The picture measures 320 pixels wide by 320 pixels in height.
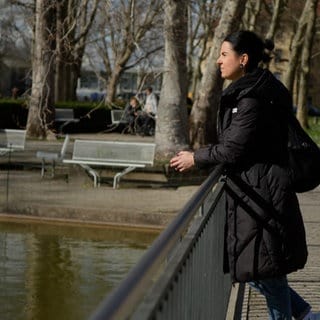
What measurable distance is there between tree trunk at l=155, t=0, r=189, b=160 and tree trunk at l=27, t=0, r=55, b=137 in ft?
10.1

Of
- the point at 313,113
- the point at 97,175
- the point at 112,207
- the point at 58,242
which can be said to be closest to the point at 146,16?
the point at 97,175

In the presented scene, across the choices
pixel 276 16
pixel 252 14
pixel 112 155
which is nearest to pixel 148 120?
pixel 276 16

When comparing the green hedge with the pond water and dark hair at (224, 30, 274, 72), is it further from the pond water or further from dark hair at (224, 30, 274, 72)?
dark hair at (224, 30, 274, 72)

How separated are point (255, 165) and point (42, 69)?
23.4m

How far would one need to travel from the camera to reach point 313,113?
102 meters

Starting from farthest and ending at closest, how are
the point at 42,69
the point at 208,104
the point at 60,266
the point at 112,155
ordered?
the point at 42,69 → the point at 208,104 → the point at 112,155 → the point at 60,266

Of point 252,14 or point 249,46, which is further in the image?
point 252,14

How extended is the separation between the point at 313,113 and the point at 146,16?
241ft

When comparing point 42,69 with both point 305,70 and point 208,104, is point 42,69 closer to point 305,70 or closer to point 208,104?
Result: point 208,104

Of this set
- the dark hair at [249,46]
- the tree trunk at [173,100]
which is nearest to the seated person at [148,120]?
the tree trunk at [173,100]

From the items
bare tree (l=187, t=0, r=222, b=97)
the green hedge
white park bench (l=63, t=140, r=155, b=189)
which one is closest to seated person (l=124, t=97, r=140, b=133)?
the green hedge

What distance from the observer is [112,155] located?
20.3 meters

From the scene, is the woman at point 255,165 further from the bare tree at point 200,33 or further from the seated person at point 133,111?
the bare tree at point 200,33

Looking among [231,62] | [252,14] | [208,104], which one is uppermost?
[252,14]
